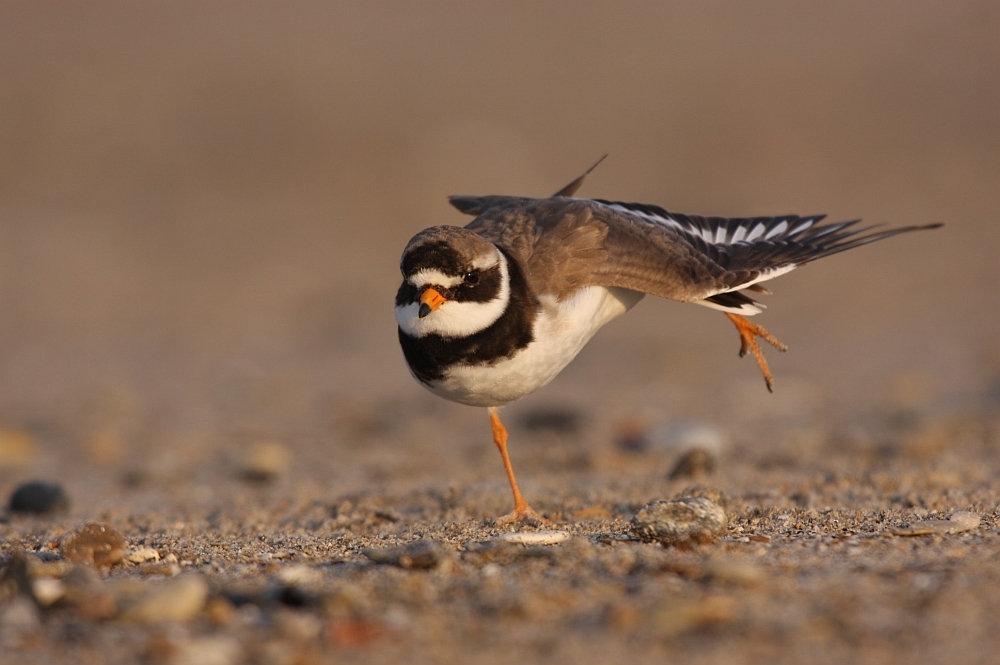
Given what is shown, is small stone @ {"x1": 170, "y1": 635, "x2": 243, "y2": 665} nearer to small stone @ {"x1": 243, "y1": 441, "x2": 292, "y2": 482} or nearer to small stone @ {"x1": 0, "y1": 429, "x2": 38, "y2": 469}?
small stone @ {"x1": 243, "y1": 441, "x2": 292, "y2": 482}

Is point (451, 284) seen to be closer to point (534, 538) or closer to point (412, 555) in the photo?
point (534, 538)

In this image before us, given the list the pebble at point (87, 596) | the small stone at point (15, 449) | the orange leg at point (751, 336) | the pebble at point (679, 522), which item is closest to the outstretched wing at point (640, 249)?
the orange leg at point (751, 336)

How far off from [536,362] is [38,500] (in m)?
2.77

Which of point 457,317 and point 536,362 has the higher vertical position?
point 457,317

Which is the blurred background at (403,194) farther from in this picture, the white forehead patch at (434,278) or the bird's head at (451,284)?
the white forehead patch at (434,278)

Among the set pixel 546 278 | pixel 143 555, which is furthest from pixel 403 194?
pixel 143 555

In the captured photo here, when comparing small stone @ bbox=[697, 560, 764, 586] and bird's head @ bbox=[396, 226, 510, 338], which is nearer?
small stone @ bbox=[697, 560, 764, 586]

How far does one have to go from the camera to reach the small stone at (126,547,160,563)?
169 inches

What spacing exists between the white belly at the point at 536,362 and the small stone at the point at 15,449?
157 inches

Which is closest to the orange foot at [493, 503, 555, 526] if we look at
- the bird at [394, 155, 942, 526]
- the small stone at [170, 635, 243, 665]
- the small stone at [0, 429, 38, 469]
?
the bird at [394, 155, 942, 526]

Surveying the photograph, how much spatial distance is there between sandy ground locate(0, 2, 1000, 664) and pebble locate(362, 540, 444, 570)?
0.9 inches

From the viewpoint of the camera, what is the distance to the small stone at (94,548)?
4.23 meters

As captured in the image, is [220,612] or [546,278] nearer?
[220,612]

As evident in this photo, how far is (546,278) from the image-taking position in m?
5.29
